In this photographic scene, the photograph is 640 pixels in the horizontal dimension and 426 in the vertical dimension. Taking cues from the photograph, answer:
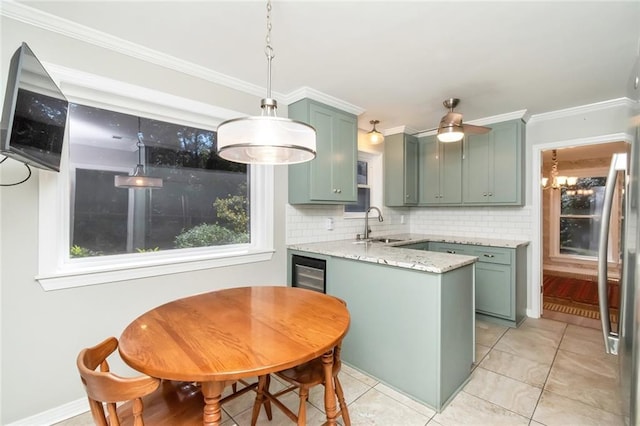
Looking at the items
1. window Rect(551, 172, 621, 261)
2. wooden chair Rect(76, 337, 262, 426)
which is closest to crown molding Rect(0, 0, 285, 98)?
wooden chair Rect(76, 337, 262, 426)

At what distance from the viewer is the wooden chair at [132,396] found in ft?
3.02

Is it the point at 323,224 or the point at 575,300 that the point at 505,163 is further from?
the point at 575,300

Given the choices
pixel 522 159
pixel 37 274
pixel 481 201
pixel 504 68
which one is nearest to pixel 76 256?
pixel 37 274

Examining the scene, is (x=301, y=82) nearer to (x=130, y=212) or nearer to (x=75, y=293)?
(x=130, y=212)

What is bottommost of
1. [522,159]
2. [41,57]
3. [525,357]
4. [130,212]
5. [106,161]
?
[525,357]

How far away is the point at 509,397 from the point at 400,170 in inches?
108

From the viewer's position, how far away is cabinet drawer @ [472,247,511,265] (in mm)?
3098

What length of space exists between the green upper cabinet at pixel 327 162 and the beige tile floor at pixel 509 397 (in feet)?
5.24

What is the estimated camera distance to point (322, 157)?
9.32 feet

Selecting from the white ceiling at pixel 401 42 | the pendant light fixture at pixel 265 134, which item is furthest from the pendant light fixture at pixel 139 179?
the pendant light fixture at pixel 265 134

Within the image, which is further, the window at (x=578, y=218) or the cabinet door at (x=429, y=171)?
the window at (x=578, y=218)

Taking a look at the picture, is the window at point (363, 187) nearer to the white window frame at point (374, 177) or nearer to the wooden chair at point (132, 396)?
the white window frame at point (374, 177)

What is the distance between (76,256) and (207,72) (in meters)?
1.68

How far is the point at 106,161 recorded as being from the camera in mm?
2023
